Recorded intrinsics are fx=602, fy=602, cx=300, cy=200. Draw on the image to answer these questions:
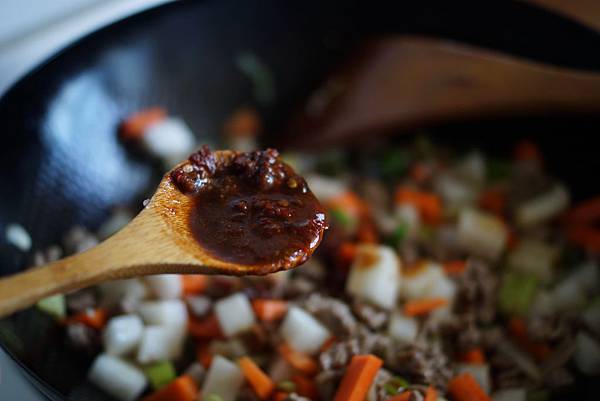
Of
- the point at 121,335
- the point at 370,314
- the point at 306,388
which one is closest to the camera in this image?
the point at 306,388

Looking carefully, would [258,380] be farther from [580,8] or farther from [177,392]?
[580,8]

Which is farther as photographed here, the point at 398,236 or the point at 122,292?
the point at 398,236

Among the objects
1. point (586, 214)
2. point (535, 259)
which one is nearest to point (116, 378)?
point (535, 259)

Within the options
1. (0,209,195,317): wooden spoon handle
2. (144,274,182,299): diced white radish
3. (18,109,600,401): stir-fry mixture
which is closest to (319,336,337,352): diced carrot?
(18,109,600,401): stir-fry mixture

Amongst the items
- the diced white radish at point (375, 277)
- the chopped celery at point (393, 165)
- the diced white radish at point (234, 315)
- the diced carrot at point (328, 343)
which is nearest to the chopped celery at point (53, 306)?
the diced white radish at point (234, 315)

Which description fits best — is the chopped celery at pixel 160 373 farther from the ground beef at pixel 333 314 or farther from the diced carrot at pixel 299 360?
the ground beef at pixel 333 314

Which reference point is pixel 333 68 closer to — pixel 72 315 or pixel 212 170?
pixel 212 170

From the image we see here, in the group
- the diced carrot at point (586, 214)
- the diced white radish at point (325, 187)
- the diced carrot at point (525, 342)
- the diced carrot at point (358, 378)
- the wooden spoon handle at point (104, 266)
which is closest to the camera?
the wooden spoon handle at point (104, 266)
